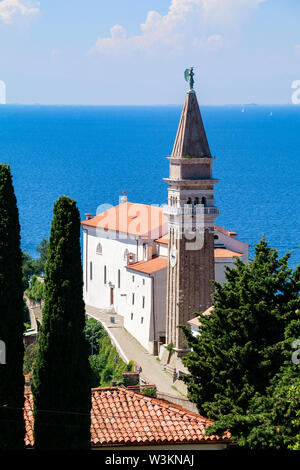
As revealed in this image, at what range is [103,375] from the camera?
3975 centimetres

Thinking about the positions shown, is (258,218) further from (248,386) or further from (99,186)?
(248,386)

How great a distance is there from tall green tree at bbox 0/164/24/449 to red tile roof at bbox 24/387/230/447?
82 cm

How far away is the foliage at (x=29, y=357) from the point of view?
40.0 m

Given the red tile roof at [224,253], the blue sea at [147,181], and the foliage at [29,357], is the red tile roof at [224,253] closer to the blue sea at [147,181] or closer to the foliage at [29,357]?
the foliage at [29,357]

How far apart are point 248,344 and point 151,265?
→ 18.4 metres

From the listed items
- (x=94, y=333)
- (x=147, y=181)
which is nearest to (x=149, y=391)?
(x=94, y=333)

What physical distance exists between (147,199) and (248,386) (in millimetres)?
85507

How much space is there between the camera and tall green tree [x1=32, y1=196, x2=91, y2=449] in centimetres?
1808

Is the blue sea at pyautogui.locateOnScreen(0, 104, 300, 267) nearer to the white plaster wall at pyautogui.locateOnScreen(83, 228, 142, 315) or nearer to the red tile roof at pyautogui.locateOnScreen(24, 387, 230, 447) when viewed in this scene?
the white plaster wall at pyautogui.locateOnScreen(83, 228, 142, 315)

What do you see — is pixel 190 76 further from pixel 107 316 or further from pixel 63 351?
pixel 63 351

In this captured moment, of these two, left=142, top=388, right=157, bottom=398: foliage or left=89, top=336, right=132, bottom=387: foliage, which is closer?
left=142, top=388, right=157, bottom=398: foliage

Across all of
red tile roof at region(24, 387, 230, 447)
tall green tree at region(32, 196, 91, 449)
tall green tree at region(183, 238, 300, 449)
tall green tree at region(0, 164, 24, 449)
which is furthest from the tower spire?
tall green tree at region(0, 164, 24, 449)

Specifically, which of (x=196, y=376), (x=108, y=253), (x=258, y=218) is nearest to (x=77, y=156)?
(x=258, y=218)

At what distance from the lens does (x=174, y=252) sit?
40.5m
